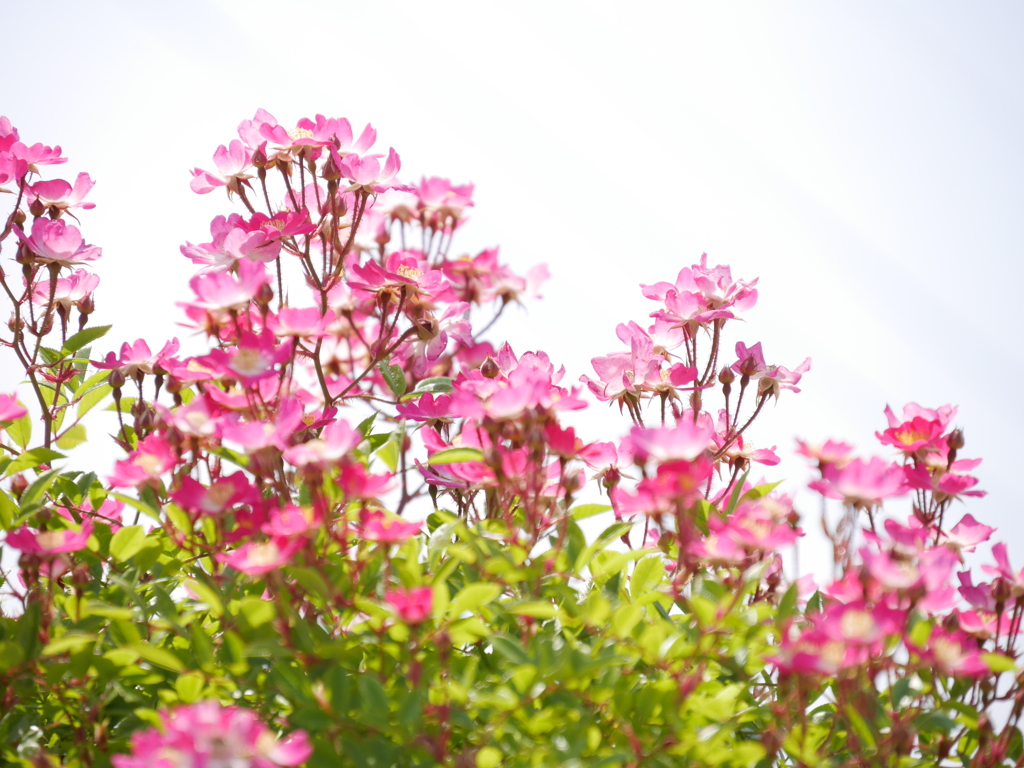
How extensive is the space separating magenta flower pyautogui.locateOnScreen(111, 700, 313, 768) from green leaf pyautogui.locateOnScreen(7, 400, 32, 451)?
0.92 m

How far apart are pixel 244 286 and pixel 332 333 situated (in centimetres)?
26

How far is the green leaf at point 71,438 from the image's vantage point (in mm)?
1555

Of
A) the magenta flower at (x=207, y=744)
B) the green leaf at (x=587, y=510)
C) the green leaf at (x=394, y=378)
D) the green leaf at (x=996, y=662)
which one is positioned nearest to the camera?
the magenta flower at (x=207, y=744)

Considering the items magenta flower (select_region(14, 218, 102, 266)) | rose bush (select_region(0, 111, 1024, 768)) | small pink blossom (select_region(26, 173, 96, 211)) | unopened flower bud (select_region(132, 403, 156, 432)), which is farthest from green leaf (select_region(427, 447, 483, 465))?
small pink blossom (select_region(26, 173, 96, 211))

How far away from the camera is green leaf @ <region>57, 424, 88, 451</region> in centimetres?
155

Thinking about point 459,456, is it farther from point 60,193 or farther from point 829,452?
point 60,193

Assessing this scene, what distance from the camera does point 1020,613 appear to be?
115cm

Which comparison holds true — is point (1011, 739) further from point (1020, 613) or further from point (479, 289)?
point (479, 289)

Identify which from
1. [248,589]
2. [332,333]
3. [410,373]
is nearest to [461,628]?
[248,589]

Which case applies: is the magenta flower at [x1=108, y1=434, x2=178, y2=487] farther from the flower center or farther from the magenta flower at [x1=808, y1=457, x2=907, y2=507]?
the magenta flower at [x1=808, y1=457, x2=907, y2=507]

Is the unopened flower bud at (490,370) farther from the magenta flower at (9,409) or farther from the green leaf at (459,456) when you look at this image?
the magenta flower at (9,409)

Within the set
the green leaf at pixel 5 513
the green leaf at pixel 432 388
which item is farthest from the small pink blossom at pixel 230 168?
the green leaf at pixel 5 513

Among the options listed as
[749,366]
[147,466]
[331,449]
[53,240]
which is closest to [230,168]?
[53,240]

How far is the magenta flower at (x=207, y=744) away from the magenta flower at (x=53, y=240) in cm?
94
